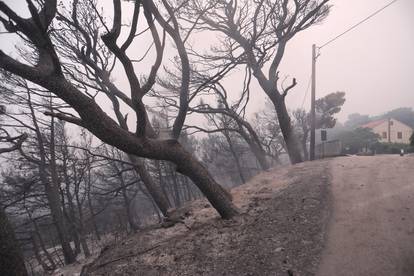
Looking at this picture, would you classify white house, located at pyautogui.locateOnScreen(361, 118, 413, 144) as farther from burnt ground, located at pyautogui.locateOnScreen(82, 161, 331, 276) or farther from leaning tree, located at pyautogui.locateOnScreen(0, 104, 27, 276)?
leaning tree, located at pyautogui.locateOnScreen(0, 104, 27, 276)

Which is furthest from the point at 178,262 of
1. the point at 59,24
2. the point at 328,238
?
the point at 59,24

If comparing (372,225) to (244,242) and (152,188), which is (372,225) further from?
(152,188)

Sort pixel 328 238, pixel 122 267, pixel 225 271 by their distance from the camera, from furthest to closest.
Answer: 1. pixel 122 267
2. pixel 328 238
3. pixel 225 271

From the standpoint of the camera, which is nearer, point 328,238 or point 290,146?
point 328,238

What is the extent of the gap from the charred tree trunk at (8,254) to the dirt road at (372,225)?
3.87 m

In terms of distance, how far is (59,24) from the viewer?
7004 mm

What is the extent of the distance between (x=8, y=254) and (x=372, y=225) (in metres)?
5.10

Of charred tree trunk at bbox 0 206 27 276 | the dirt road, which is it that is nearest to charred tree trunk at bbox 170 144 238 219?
the dirt road

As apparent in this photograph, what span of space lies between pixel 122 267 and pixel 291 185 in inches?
155

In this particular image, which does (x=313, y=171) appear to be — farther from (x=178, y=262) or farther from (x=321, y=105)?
(x=321, y=105)

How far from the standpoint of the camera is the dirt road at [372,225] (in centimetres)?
316

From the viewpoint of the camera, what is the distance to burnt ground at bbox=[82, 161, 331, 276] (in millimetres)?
3434

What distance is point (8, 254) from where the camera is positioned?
3.40m

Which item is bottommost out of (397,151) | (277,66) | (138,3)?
(397,151)
